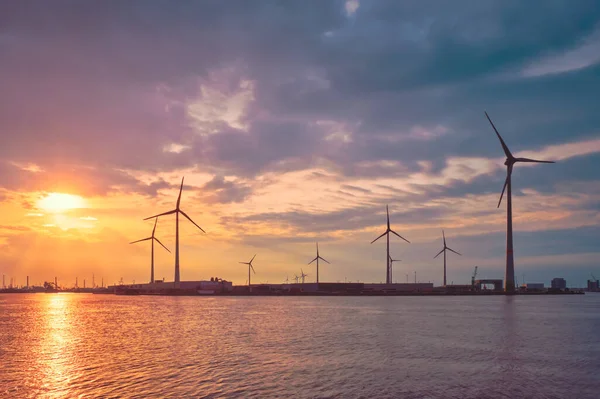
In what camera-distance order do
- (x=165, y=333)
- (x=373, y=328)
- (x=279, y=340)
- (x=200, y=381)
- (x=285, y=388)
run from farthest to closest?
(x=373, y=328) → (x=165, y=333) → (x=279, y=340) → (x=200, y=381) → (x=285, y=388)

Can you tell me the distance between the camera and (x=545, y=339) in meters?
73.8

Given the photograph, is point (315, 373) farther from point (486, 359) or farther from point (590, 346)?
point (590, 346)

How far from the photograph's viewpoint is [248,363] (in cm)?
5141

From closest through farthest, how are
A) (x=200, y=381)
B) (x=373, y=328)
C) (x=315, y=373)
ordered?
(x=200, y=381) → (x=315, y=373) → (x=373, y=328)

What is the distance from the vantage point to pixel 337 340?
70500mm

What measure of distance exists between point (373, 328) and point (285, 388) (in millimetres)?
51050

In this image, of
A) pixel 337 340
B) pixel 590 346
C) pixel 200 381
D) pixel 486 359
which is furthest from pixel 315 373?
pixel 590 346

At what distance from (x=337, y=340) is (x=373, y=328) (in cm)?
1954

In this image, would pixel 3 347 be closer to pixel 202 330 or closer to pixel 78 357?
pixel 78 357

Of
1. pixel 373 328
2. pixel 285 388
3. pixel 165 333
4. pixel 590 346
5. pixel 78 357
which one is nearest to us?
pixel 285 388

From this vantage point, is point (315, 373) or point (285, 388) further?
point (315, 373)

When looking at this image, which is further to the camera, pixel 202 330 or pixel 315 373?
pixel 202 330

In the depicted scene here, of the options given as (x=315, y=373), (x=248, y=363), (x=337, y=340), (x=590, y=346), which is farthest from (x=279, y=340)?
(x=590, y=346)

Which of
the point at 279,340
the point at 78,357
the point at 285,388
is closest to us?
the point at 285,388
